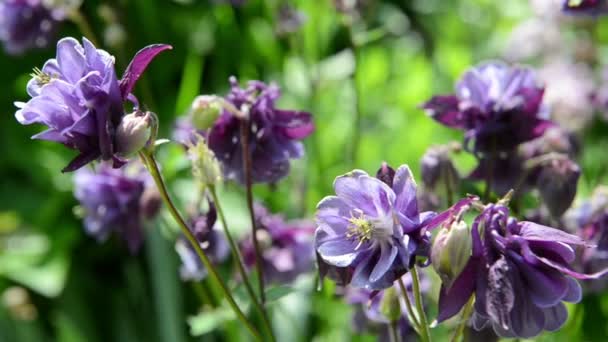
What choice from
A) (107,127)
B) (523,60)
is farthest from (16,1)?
(523,60)

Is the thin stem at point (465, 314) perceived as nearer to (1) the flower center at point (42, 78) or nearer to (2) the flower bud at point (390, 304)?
(2) the flower bud at point (390, 304)

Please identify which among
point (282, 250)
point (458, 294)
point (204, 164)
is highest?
point (204, 164)

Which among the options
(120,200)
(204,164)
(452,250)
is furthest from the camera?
(120,200)

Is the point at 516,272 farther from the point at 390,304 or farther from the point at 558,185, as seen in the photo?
the point at 558,185

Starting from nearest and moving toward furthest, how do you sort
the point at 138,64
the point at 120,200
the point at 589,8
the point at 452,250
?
1. the point at 452,250
2. the point at 138,64
3. the point at 589,8
4. the point at 120,200

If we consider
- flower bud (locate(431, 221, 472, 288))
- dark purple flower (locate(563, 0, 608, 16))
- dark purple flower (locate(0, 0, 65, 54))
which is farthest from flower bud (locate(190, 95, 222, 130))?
dark purple flower (locate(0, 0, 65, 54))

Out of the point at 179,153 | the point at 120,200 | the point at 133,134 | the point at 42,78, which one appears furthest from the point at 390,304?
the point at 179,153
